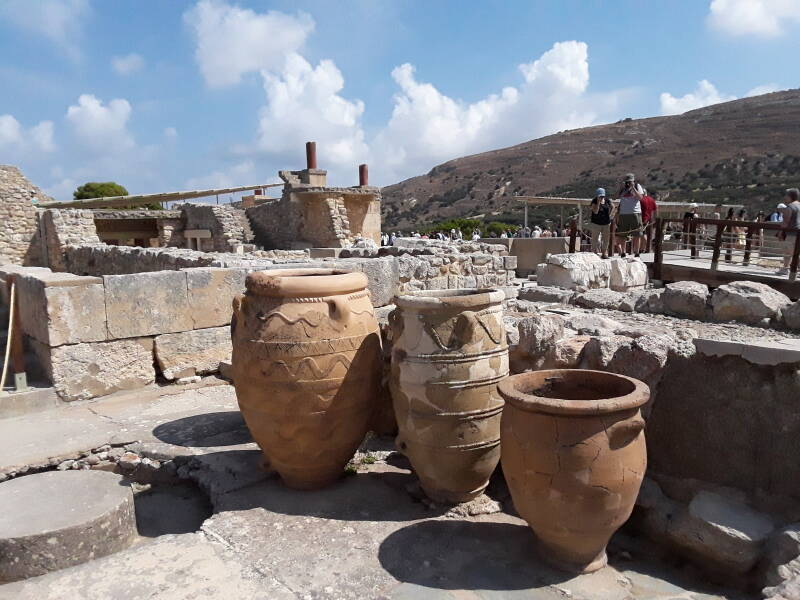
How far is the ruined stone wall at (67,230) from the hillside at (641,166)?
28.4 metres

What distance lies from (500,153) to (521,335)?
6856cm

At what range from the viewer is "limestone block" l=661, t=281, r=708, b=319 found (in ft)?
17.0

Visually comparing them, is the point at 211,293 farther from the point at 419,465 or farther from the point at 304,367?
the point at 419,465

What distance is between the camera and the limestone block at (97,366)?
4543 millimetres

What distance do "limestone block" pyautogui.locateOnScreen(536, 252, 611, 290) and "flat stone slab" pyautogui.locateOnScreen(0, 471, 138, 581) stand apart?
5.98 m

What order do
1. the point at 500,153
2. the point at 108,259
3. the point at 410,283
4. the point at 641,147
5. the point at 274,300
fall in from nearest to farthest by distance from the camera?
the point at 274,300, the point at 410,283, the point at 108,259, the point at 641,147, the point at 500,153

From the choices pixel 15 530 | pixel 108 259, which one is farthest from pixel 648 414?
pixel 108 259

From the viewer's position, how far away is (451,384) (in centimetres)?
284

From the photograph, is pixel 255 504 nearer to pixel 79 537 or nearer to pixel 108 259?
pixel 79 537

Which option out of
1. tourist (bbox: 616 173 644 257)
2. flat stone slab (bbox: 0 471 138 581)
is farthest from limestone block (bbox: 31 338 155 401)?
tourist (bbox: 616 173 644 257)

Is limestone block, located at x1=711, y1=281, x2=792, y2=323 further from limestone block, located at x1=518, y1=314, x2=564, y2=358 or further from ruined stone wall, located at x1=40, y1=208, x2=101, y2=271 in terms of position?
ruined stone wall, located at x1=40, y1=208, x2=101, y2=271

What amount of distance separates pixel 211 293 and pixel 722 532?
13.7 feet

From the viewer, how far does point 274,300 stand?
303cm

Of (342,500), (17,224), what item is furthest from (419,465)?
(17,224)
